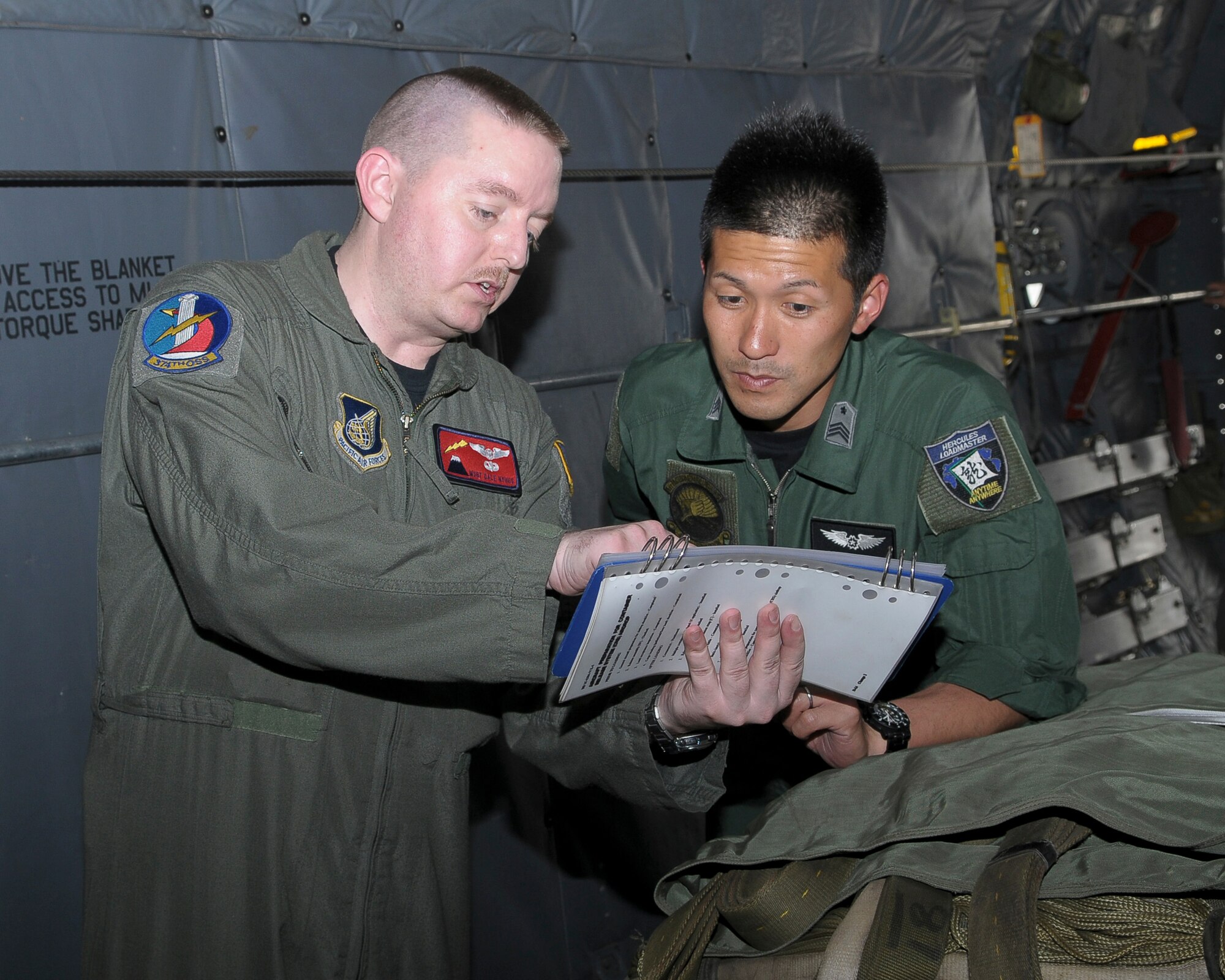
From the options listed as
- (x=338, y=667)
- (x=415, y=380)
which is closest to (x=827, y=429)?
(x=415, y=380)

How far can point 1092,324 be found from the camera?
499 cm

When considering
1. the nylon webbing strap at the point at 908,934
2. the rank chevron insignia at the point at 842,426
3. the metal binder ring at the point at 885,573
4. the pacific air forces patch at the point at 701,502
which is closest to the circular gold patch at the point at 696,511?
the pacific air forces patch at the point at 701,502

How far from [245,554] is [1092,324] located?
15.8ft

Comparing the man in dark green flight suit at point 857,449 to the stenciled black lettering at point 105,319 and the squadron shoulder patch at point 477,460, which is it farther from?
the stenciled black lettering at point 105,319

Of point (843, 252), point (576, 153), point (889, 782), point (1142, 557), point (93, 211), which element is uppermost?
point (576, 153)

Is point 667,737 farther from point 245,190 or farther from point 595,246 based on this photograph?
point 595,246

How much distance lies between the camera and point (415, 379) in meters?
1.75

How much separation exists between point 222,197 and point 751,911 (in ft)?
6.12

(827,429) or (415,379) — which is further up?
(415,379)

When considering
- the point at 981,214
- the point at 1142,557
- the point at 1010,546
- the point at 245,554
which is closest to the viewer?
the point at 245,554

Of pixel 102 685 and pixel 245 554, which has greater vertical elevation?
pixel 245 554

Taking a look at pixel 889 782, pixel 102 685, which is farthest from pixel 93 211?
pixel 889 782

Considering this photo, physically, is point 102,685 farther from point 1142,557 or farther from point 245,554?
point 1142,557

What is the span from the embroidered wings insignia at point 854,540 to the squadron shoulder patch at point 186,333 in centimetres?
123
